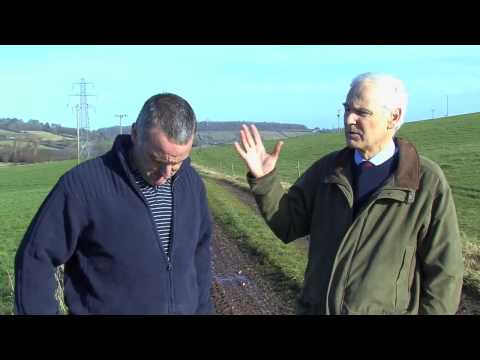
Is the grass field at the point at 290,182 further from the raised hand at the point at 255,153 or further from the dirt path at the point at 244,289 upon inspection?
the raised hand at the point at 255,153

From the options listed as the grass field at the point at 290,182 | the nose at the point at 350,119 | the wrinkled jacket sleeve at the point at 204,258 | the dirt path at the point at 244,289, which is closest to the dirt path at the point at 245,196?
the grass field at the point at 290,182

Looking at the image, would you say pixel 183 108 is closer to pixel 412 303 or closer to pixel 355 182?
pixel 355 182

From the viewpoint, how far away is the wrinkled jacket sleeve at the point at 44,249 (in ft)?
8.87

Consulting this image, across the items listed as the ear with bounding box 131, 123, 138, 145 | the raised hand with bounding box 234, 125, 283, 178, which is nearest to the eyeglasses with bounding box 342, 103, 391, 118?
the raised hand with bounding box 234, 125, 283, 178

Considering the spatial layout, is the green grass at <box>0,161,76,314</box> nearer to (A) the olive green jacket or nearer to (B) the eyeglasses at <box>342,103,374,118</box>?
(A) the olive green jacket

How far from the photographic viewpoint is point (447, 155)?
3919 centimetres

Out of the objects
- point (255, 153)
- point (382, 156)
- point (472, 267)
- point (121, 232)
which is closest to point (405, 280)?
point (382, 156)

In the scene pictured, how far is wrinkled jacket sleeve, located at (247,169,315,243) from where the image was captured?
3359mm

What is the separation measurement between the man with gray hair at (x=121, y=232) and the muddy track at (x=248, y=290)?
14.4 feet

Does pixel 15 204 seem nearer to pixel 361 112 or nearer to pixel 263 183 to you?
pixel 263 183

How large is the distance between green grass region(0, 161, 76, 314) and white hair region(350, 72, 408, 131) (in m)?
6.21

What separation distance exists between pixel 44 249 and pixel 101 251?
0.82 ft
